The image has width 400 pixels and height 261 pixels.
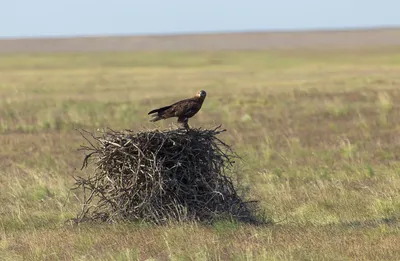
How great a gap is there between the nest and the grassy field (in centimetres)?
24

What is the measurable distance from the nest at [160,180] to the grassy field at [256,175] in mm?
236

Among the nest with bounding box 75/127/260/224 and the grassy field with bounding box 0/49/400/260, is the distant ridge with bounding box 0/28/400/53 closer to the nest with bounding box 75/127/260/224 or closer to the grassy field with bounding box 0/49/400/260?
the grassy field with bounding box 0/49/400/260

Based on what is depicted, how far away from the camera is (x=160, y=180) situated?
31.9ft

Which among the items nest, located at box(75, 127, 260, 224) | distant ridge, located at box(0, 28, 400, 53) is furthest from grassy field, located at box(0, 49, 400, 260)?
distant ridge, located at box(0, 28, 400, 53)

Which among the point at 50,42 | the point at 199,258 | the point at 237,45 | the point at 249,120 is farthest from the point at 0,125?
the point at 50,42

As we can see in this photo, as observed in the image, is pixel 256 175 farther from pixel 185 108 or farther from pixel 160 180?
pixel 160 180

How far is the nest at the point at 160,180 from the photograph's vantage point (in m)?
9.73

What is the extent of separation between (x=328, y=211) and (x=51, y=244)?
348 centimetres

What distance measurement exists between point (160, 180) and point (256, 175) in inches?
181

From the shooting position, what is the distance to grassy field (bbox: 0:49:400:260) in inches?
346

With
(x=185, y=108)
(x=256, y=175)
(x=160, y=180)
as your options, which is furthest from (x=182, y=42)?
(x=160, y=180)

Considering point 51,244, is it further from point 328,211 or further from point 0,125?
point 0,125

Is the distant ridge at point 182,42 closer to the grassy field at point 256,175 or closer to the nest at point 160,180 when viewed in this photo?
the grassy field at point 256,175

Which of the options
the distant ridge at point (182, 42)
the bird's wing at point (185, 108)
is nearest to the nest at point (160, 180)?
the bird's wing at point (185, 108)
